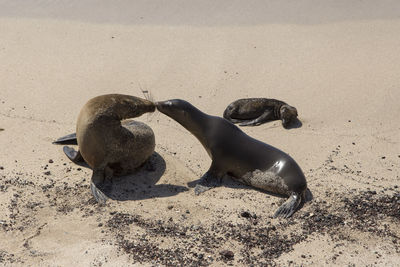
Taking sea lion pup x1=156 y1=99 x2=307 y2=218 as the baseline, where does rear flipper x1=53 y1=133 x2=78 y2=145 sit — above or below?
below

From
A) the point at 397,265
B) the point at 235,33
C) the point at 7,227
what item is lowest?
the point at 7,227

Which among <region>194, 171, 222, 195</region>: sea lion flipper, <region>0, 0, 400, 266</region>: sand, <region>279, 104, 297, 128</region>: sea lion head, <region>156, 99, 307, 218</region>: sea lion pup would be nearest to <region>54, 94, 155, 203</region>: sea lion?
<region>0, 0, 400, 266</region>: sand

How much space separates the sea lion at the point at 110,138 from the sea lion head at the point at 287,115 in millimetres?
1981

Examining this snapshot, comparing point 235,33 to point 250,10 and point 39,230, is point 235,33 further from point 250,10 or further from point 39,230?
point 39,230

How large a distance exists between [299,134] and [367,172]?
1.21 m

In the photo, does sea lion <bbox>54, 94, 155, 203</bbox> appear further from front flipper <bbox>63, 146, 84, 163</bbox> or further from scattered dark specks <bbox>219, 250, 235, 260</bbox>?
scattered dark specks <bbox>219, 250, 235, 260</bbox>

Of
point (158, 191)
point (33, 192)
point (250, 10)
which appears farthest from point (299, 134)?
point (250, 10)

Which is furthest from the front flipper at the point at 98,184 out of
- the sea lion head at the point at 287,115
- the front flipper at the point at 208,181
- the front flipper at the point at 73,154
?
the sea lion head at the point at 287,115

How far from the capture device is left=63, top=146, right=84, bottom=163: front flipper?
21.2 feet

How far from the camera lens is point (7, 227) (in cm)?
523

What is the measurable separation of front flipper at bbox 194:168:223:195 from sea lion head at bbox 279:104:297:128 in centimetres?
163

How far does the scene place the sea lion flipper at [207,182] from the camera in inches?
238

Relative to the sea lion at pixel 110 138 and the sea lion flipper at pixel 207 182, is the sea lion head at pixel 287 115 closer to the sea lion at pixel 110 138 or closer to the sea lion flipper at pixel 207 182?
the sea lion flipper at pixel 207 182

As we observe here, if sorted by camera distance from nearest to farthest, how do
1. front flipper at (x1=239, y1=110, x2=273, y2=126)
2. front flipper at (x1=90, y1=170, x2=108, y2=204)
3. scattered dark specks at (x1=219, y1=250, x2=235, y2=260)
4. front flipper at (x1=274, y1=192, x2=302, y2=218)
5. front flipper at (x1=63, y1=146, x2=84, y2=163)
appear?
scattered dark specks at (x1=219, y1=250, x2=235, y2=260) → front flipper at (x1=274, y1=192, x2=302, y2=218) → front flipper at (x1=90, y1=170, x2=108, y2=204) → front flipper at (x1=63, y1=146, x2=84, y2=163) → front flipper at (x1=239, y1=110, x2=273, y2=126)
